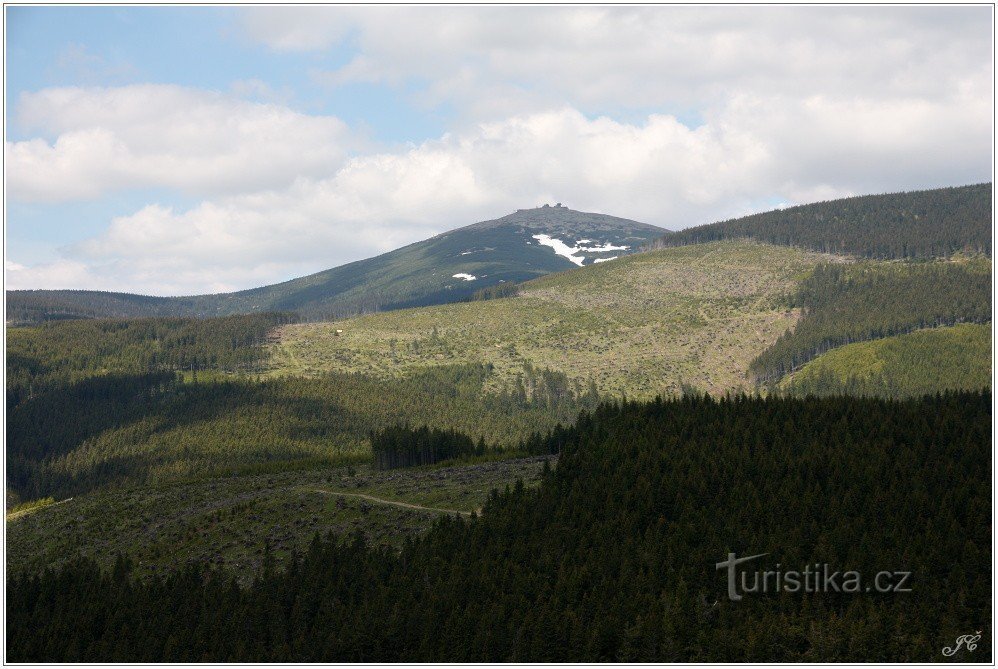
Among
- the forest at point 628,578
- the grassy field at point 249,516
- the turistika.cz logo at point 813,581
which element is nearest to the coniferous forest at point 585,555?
the forest at point 628,578

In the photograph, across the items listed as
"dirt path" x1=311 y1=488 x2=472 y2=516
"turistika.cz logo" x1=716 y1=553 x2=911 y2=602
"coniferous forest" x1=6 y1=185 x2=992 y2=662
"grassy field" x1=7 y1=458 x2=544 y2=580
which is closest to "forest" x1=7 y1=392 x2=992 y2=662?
"coniferous forest" x1=6 y1=185 x2=992 y2=662

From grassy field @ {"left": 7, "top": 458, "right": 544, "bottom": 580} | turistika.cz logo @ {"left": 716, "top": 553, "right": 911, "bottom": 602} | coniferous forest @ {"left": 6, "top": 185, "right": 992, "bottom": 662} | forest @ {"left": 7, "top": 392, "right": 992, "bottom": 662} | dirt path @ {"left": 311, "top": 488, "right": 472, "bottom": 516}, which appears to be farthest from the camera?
dirt path @ {"left": 311, "top": 488, "right": 472, "bottom": 516}

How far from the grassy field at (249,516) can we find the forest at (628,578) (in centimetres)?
436

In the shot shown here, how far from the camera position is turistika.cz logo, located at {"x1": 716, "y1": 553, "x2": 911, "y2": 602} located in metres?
80.6

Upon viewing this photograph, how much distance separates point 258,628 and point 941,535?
57335mm

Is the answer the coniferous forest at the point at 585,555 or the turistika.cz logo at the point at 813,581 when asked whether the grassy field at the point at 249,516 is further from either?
the turistika.cz logo at the point at 813,581

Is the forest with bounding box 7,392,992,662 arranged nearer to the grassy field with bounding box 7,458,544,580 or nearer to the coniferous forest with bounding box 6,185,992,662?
the coniferous forest with bounding box 6,185,992,662

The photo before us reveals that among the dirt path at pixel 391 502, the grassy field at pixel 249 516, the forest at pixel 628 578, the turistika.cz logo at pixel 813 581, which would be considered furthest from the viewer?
the dirt path at pixel 391 502

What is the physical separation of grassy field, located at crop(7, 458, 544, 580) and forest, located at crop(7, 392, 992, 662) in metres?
4.36

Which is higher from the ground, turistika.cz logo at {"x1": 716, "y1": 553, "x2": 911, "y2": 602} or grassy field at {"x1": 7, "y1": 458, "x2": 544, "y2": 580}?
grassy field at {"x1": 7, "y1": 458, "x2": 544, "y2": 580}

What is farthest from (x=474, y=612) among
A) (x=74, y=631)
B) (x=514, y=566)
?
(x=74, y=631)

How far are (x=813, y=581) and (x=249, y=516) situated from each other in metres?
60.2

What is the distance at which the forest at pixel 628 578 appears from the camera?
246 ft

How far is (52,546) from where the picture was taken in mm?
119688
